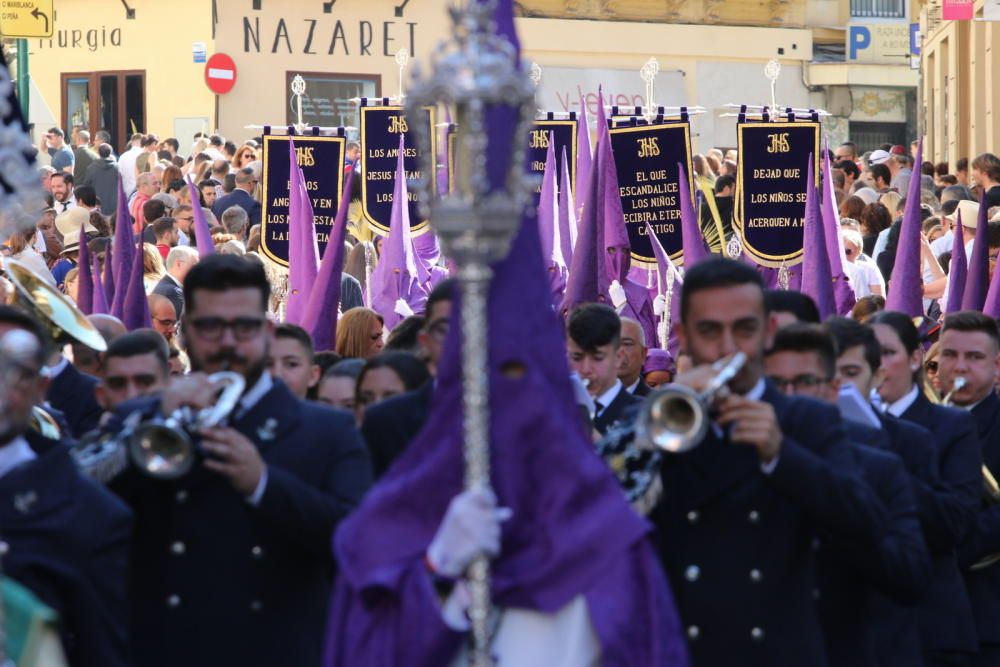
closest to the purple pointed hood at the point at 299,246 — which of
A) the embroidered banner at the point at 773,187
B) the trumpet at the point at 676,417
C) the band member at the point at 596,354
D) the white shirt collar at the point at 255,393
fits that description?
the embroidered banner at the point at 773,187

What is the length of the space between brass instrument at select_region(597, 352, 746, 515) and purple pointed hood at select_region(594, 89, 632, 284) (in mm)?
8097

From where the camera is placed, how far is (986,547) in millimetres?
7602

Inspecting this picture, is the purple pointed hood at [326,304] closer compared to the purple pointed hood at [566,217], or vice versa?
the purple pointed hood at [326,304]

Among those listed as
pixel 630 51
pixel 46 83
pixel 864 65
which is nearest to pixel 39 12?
pixel 46 83

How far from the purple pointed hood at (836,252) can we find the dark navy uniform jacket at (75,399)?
6.03 metres

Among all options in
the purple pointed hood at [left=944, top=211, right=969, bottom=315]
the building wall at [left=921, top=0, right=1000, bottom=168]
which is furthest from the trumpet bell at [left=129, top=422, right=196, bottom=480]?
the building wall at [left=921, top=0, right=1000, bottom=168]

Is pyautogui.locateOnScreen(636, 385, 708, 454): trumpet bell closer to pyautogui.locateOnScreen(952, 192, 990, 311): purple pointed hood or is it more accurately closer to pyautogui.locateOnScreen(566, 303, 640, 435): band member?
pyautogui.locateOnScreen(566, 303, 640, 435): band member

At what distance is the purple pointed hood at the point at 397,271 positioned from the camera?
14359 mm

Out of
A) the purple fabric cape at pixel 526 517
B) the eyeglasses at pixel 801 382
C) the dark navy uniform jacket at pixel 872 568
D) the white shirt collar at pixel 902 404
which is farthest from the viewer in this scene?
the white shirt collar at pixel 902 404

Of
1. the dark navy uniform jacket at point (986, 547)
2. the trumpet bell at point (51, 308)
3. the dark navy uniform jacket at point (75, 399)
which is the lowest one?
the dark navy uniform jacket at point (986, 547)

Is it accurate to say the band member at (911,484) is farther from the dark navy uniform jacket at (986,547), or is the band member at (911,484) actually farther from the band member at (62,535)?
the band member at (62,535)

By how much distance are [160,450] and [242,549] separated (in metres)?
0.38

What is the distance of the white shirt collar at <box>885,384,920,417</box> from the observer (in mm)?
7508

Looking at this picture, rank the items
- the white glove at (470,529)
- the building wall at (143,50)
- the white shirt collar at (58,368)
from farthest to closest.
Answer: the building wall at (143,50), the white shirt collar at (58,368), the white glove at (470,529)
